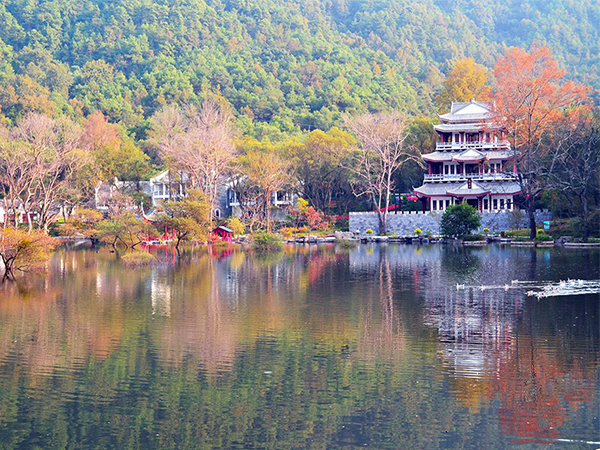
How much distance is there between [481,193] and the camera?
63469 mm

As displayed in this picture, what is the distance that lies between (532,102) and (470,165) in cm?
1415

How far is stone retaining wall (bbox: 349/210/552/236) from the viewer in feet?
195

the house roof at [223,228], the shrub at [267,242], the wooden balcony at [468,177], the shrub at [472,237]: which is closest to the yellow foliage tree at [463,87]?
the wooden balcony at [468,177]

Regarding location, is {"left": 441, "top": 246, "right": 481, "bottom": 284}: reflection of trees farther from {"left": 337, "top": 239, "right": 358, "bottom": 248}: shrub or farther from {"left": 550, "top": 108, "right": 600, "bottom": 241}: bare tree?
{"left": 550, "top": 108, "right": 600, "bottom": 241}: bare tree

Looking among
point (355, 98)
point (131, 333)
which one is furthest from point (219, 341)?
point (355, 98)

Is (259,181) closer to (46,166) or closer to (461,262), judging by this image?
(46,166)

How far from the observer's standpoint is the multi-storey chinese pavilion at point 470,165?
6388cm

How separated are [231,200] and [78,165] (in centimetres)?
1943

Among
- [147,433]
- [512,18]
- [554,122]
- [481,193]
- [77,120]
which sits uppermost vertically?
[512,18]

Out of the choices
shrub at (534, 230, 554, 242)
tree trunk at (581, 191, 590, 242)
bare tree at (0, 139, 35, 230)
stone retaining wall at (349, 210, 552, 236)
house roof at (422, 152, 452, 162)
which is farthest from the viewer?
house roof at (422, 152, 452, 162)

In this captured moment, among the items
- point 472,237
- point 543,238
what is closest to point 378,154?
point 472,237

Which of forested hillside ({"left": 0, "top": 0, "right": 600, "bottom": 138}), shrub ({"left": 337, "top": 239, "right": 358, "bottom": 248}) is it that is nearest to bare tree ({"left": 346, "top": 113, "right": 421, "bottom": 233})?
shrub ({"left": 337, "top": 239, "right": 358, "bottom": 248})

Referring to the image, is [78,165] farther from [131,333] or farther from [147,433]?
[147,433]

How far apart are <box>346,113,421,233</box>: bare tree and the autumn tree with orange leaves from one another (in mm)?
10599
